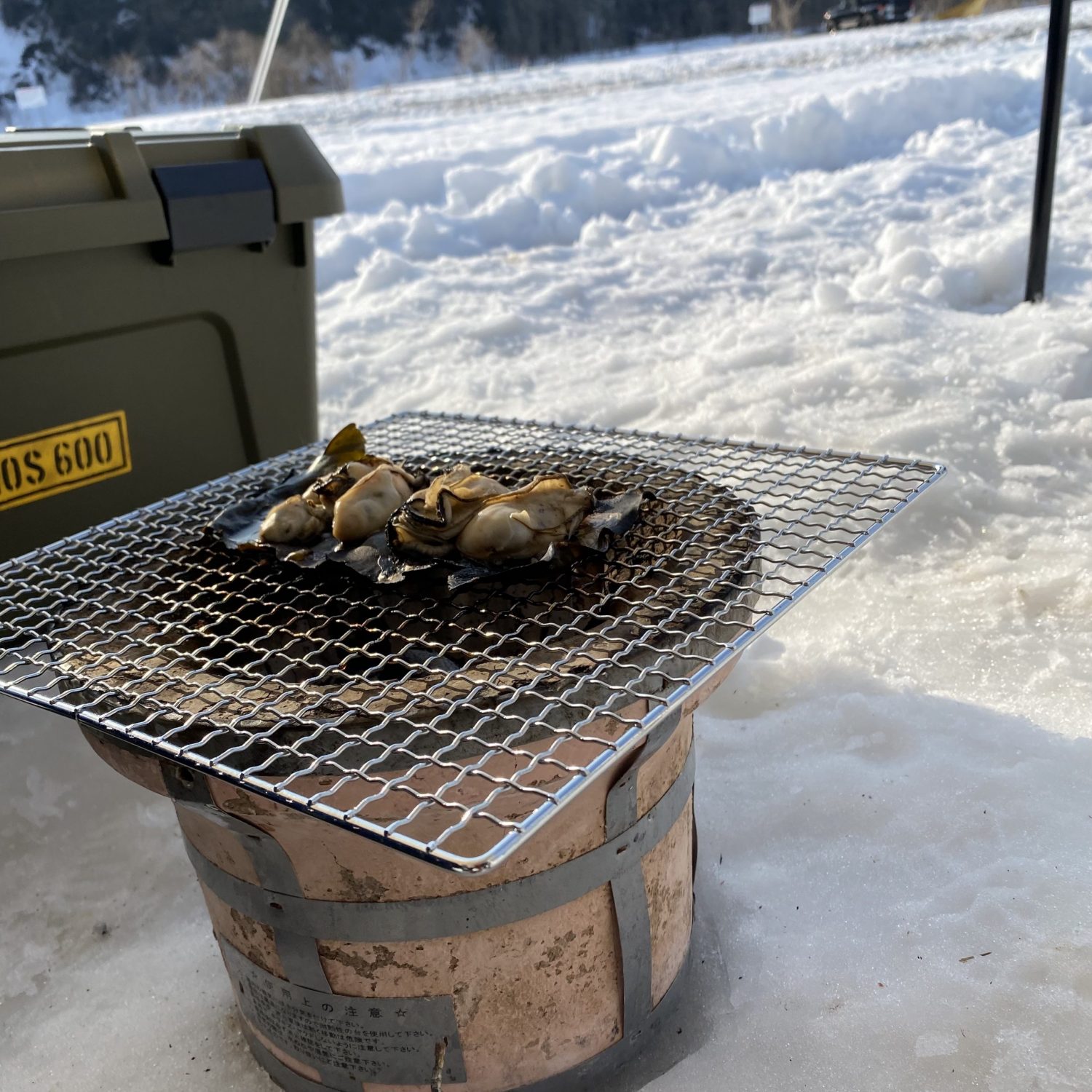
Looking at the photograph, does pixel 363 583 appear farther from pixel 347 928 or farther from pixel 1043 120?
pixel 1043 120

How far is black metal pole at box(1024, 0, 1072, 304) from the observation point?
3395 millimetres

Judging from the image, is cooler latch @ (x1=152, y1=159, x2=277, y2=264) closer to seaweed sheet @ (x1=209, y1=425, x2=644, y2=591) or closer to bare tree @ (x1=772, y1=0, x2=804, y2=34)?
seaweed sheet @ (x1=209, y1=425, x2=644, y2=591)

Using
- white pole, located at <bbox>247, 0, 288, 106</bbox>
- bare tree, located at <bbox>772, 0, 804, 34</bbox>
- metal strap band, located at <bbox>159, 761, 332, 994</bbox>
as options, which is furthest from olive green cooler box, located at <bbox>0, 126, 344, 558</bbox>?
bare tree, located at <bbox>772, 0, 804, 34</bbox>

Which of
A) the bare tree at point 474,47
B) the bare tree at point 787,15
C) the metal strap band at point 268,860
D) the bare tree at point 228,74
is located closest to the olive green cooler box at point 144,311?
the metal strap band at point 268,860

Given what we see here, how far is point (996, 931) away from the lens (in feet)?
5.34

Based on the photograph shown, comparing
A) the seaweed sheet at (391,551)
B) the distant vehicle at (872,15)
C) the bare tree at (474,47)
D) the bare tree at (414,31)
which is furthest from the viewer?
the bare tree at (474,47)

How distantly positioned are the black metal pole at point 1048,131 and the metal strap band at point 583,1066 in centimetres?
317

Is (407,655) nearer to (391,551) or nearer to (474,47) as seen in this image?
(391,551)

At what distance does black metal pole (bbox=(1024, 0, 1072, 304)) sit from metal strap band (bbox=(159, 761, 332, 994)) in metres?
3.43

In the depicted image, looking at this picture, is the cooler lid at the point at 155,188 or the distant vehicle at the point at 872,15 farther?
the distant vehicle at the point at 872,15

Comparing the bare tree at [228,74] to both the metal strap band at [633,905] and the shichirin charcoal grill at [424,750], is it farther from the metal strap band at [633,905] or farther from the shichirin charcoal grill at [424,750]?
the metal strap band at [633,905]

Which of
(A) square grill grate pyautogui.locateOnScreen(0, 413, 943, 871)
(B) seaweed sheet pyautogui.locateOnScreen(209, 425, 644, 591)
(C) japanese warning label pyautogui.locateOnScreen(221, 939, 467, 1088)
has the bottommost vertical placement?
(C) japanese warning label pyautogui.locateOnScreen(221, 939, 467, 1088)

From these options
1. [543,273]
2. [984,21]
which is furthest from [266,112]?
[984,21]

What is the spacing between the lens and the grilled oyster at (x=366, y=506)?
4.66ft
